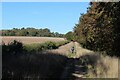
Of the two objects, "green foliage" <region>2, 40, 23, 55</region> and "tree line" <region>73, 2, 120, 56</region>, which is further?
"tree line" <region>73, 2, 120, 56</region>

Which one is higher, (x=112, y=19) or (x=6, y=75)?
(x=112, y=19)

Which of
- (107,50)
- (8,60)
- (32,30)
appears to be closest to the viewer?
(8,60)

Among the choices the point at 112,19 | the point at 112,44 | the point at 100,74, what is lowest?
the point at 100,74

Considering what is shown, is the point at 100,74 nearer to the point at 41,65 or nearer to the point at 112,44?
the point at 41,65

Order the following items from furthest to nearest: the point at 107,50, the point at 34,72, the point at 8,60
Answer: the point at 107,50 → the point at 8,60 → the point at 34,72

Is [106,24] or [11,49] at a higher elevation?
[106,24]

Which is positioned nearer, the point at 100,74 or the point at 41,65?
the point at 41,65

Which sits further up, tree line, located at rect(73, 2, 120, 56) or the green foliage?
tree line, located at rect(73, 2, 120, 56)

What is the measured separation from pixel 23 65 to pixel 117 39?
34.9 feet

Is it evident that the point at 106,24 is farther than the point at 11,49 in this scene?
No

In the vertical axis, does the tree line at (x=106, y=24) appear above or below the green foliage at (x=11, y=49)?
above

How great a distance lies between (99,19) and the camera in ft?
80.0

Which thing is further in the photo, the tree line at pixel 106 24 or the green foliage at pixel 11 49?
the tree line at pixel 106 24

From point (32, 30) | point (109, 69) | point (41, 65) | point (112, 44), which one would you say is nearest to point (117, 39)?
point (112, 44)
